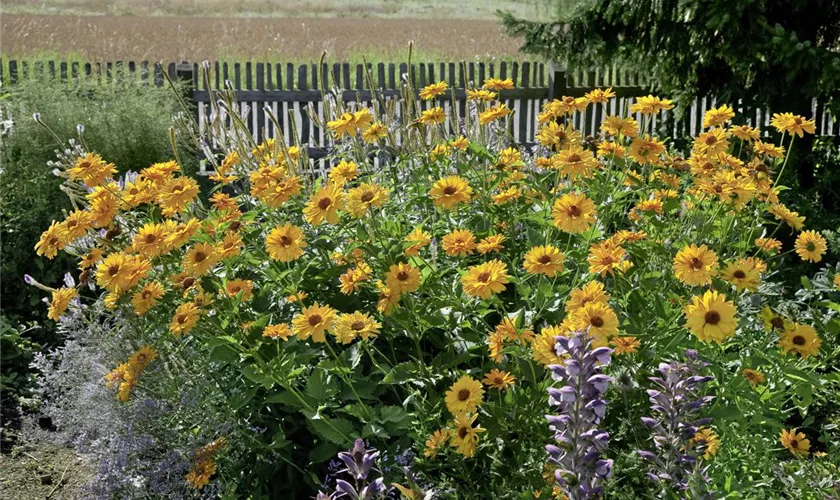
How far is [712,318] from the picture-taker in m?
1.92

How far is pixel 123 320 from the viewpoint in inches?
118

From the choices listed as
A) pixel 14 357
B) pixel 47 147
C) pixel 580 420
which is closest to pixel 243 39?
pixel 47 147

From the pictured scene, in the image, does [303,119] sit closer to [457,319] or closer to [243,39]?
[457,319]

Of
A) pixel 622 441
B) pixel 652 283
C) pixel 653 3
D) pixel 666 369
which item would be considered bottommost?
pixel 622 441

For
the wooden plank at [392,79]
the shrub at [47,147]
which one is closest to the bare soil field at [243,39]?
the wooden plank at [392,79]

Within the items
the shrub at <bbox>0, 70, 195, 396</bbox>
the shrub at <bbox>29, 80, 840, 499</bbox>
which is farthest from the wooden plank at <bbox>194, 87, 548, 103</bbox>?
the shrub at <bbox>29, 80, 840, 499</bbox>

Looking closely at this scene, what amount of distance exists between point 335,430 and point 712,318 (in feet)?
3.02

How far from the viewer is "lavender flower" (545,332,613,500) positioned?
55.8 inches

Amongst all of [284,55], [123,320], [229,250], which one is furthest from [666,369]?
[284,55]

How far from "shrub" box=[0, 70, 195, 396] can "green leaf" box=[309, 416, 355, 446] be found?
101 inches

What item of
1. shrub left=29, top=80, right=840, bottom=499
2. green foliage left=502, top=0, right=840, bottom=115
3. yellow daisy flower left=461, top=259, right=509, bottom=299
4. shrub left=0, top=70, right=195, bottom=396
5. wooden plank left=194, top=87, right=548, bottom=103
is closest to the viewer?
yellow daisy flower left=461, top=259, right=509, bottom=299

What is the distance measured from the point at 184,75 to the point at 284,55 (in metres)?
8.25

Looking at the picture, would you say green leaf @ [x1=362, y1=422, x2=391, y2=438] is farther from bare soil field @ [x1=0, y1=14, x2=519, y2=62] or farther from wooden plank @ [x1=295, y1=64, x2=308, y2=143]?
bare soil field @ [x1=0, y1=14, x2=519, y2=62]

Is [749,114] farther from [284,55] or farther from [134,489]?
[284,55]
